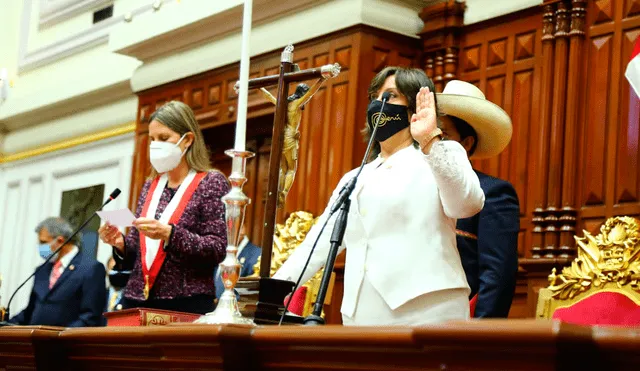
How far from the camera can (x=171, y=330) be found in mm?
1758

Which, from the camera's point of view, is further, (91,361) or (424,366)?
(91,361)

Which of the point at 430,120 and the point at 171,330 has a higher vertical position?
the point at 430,120

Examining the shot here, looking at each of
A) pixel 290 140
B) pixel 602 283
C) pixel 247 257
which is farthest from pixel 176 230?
pixel 247 257

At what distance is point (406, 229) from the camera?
238 centimetres

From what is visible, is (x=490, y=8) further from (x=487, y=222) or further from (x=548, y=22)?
(x=487, y=222)

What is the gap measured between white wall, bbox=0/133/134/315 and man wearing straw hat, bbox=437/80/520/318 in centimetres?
479

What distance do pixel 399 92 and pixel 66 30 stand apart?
6.62m

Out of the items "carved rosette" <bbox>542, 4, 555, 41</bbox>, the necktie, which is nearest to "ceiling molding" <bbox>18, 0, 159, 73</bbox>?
the necktie

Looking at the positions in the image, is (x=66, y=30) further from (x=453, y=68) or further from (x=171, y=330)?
(x=171, y=330)

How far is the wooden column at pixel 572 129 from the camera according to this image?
4.33m

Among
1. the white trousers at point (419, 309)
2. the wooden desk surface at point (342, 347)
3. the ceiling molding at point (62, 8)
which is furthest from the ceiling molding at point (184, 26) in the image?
the wooden desk surface at point (342, 347)

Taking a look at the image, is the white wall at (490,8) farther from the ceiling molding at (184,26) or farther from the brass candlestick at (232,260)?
the brass candlestick at (232,260)

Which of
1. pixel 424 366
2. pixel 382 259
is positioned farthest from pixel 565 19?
pixel 424 366

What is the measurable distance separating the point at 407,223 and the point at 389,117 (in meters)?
0.28
